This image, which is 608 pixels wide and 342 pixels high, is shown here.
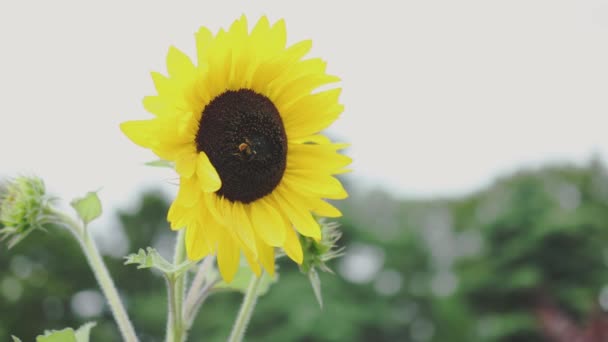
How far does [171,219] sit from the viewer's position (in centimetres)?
157

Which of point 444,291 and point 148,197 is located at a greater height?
point 148,197

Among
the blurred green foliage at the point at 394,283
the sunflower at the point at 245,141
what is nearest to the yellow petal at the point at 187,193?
the sunflower at the point at 245,141

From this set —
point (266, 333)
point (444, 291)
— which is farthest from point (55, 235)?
point (444, 291)

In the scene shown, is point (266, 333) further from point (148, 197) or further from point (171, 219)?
point (171, 219)

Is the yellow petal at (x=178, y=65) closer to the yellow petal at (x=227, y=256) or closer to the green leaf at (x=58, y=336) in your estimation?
the yellow petal at (x=227, y=256)

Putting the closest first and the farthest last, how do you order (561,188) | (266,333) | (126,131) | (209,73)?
(126,131), (209,73), (266,333), (561,188)

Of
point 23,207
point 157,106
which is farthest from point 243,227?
point 23,207

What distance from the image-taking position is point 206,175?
1605 millimetres

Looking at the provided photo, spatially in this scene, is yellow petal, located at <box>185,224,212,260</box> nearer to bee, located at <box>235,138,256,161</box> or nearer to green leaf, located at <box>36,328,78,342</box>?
bee, located at <box>235,138,256,161</box>

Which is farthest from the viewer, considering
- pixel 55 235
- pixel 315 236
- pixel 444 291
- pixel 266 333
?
pixel 444 291

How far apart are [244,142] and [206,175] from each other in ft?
0.75

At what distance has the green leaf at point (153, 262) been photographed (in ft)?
5.11

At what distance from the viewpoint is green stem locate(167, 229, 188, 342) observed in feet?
6.08

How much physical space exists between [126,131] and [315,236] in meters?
0.58
